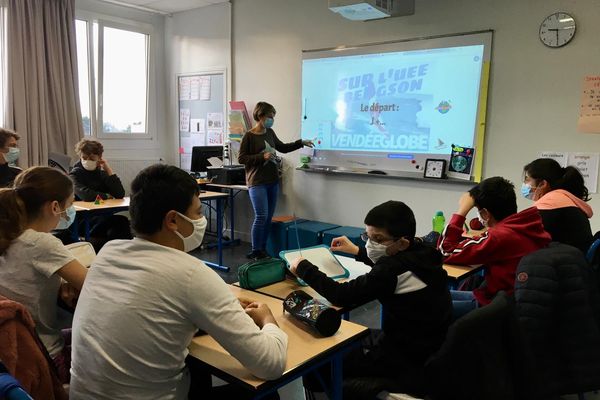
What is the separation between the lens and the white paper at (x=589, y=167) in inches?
140

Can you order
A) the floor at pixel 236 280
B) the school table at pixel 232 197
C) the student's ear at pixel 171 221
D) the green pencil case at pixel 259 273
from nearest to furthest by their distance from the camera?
the student's ear at pixel 171 221, the green pencil case at pixel 259 273, the floor at pixel 236 280, the school table at pixel 232 197

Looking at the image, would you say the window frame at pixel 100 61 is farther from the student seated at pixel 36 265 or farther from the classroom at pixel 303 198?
the student seated at pixel 36 265

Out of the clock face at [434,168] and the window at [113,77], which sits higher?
the window at [113,77]

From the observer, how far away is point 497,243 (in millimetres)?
2170

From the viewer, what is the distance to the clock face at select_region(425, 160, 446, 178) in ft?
14.0

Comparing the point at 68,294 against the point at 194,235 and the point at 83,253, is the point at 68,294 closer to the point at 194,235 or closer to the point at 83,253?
the point at 83,253

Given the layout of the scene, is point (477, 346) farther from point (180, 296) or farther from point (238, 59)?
point (238, 59)

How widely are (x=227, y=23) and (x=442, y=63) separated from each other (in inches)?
114

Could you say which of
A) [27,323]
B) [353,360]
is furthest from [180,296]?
[353,360]

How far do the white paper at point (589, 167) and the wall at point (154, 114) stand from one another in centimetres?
514

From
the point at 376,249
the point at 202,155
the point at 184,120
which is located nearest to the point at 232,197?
the point at 202,155

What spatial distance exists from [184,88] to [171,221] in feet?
18.4

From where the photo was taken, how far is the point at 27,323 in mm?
1285

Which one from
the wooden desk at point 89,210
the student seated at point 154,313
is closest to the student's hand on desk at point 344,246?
the student seated at point 154,313
